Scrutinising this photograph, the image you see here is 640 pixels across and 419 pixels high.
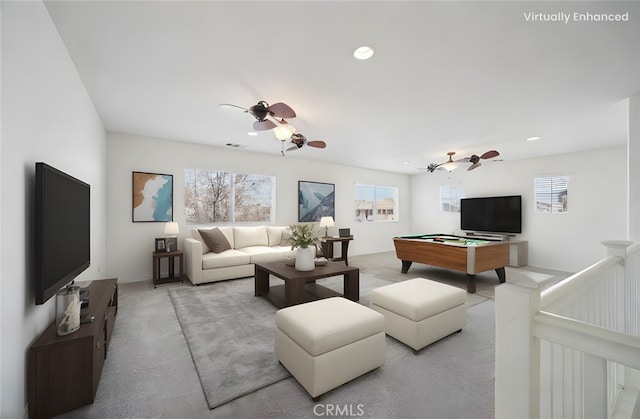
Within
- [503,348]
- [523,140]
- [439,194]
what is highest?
[523,140]

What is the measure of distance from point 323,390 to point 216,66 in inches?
105

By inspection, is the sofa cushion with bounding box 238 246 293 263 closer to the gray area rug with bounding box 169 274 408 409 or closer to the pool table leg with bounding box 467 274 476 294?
the gray area rug with bounding box 169 274 408 409

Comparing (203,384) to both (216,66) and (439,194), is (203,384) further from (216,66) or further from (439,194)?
(439,194)

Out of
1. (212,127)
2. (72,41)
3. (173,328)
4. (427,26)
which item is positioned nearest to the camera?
(427,26)

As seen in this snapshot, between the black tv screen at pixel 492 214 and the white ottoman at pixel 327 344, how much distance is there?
19.3 ft

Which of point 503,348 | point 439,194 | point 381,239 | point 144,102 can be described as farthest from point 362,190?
point 503,348

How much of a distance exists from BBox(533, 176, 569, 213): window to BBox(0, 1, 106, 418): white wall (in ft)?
26.0

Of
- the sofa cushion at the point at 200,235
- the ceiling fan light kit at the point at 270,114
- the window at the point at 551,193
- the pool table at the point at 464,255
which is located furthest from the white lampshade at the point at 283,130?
the window at the point at 551,193

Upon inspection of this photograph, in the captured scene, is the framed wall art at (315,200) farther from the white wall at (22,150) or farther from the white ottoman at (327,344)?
the white wall at (22,150)

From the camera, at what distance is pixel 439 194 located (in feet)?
25.8

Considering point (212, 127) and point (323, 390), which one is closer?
point (323, 390)

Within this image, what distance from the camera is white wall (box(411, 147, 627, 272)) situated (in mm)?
4996

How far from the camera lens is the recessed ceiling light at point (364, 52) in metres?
2.06

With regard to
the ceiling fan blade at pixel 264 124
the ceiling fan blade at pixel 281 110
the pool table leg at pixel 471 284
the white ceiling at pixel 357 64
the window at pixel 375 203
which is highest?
the white ceiling at pixel 357 64
